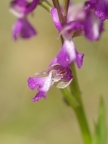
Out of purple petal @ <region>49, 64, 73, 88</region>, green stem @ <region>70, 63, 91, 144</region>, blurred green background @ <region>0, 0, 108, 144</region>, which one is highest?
purple petal @ <region>49, 64, 73, 88</region>

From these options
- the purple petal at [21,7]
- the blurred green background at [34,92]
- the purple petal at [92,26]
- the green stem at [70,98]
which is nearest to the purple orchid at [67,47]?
the purple petal at [92,26]

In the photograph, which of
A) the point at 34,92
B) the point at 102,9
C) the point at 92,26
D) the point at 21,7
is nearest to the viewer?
the point at 102,9

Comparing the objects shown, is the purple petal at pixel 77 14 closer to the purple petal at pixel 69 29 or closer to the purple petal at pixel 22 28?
the purple petal at pixel 69 29

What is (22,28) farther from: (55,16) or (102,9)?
(102,9)

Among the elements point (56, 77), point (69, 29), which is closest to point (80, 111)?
point (56, 77)

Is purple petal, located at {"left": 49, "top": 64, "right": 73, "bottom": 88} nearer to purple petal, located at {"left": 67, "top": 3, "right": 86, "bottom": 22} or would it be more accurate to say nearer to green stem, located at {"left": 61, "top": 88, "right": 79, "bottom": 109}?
→ green stem, located at {"left": 61, "top": 88, "right": 79, "bottom": 109}

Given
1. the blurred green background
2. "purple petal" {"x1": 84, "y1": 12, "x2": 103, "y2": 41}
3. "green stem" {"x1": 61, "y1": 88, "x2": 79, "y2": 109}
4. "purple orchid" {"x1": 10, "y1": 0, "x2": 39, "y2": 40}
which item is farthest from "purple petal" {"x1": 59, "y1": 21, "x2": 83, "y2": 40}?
the blurred green background
